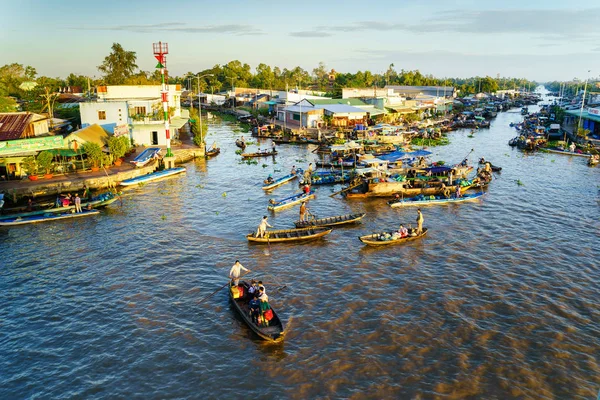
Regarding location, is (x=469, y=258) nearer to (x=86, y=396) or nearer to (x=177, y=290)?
(x=177, y=290)

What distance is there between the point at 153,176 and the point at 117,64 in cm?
5335

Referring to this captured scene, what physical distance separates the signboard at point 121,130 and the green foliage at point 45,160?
876 centimetres

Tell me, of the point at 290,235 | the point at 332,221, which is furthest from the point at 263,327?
the point at 332,221

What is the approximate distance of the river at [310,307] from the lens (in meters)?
15.6

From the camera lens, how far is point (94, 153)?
40375mm

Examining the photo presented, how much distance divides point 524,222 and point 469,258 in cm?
935

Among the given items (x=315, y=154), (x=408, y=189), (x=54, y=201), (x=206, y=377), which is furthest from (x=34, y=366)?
(x=315, y=154)

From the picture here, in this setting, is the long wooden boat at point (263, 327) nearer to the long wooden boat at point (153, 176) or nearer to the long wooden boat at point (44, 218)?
the long wooden boat at point (44, 218)

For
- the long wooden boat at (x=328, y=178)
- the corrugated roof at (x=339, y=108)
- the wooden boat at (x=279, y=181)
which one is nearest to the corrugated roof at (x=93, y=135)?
the wooden boat at (x=279, y=181)

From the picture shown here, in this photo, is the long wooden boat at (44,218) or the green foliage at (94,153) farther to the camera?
the green foliage at (94,153)

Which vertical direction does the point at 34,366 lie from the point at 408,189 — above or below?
below

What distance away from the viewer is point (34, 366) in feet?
53.7

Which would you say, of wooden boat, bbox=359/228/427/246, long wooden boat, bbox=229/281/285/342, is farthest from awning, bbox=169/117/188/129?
long wooden boat, bbox=229/281/285/342

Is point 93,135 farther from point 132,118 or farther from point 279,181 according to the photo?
point 279,181
